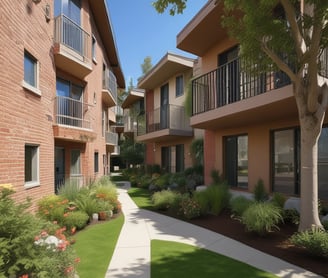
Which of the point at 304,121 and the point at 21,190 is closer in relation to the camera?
the point at 304,121

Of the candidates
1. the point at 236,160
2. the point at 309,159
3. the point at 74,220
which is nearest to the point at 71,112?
the point at 74,220

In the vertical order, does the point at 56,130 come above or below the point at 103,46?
below

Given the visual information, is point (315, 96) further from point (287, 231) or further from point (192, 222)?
point (192, 222)

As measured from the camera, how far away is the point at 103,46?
20500mm

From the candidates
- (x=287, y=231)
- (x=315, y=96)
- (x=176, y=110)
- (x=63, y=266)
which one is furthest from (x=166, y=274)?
(x=176, y=110)

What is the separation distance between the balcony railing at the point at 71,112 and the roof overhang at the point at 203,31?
222 inches

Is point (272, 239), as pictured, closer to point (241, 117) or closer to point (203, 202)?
point (203, 202)

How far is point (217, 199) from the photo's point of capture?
9633mm

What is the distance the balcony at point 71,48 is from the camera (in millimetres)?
11500

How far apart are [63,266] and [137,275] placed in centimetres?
142

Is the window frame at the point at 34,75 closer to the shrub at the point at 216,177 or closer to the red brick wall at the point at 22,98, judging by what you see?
the red brick wall at the point at 22,98

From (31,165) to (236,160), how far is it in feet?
26.6

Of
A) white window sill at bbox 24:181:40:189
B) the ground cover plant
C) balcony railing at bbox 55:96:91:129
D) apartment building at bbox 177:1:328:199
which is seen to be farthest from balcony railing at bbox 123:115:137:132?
the ground cover plant

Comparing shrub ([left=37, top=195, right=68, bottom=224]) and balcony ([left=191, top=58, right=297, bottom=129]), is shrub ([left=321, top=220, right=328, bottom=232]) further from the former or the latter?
shrub ([left=37, top=195, right=68, bottom=224])
